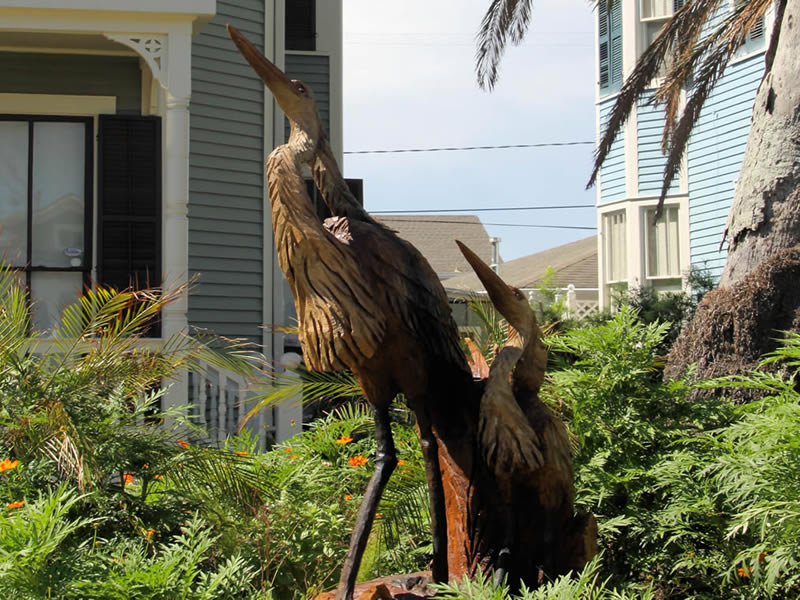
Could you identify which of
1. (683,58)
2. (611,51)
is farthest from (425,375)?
(611,51)

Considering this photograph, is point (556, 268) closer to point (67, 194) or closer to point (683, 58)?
point (683, 58)

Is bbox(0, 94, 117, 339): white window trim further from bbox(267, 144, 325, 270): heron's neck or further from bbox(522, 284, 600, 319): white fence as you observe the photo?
bbox(522, 284, 600, 319): white fence

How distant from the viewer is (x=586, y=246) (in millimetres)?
35562

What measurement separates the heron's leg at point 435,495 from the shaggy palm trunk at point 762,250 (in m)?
2.81

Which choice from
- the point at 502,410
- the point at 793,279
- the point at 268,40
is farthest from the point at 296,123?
the point at 268,40

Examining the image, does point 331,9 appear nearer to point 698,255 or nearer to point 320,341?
point 698,255

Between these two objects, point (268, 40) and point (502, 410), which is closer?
point (502, 410)

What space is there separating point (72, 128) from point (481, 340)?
6.43 m

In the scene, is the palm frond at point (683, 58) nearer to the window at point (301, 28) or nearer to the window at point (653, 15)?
the window at point (301, 28)

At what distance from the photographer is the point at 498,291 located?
369cm

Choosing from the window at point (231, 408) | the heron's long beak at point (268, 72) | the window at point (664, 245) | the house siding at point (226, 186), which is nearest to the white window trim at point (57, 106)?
the house siding at point (226, 186)

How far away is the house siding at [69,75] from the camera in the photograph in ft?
34.4

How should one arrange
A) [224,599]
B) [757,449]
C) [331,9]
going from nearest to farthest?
[224,599]
[757,449]
[331,9]

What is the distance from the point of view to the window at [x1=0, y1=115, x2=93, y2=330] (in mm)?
10250
